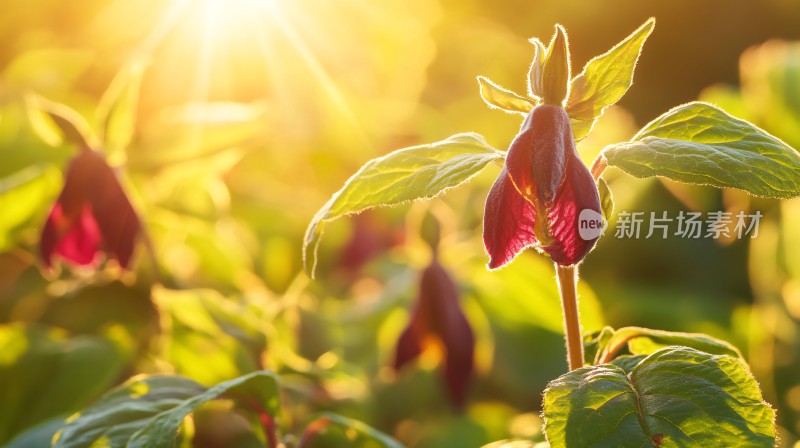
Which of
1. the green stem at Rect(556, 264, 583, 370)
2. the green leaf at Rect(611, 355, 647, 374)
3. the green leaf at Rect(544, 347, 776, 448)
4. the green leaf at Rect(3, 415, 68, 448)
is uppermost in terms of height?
the green stem at Rect(556, 264, 583, 370)

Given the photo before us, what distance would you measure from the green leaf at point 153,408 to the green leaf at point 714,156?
26 centimetres

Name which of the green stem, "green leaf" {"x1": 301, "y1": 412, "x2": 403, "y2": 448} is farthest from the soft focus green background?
the green stem

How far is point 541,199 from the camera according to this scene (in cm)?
41

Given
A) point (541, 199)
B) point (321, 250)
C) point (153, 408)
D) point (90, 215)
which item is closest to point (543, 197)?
point (541, 199)

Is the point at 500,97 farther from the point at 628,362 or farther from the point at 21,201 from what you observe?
the point at 21,201

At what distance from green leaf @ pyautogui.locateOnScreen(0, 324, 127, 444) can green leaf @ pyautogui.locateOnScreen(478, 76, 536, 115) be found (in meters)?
0.50

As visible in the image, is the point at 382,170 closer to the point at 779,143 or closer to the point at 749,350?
the point at 779,143

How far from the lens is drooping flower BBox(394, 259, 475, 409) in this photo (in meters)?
0.86

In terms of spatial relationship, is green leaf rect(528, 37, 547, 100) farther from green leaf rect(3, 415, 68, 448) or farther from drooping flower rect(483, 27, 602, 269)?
green leaf rect(3, 415, 68, 448)

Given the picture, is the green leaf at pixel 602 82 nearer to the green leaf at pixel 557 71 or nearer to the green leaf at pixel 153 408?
the green leaf at pixel 557 71

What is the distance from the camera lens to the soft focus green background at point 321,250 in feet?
2.77

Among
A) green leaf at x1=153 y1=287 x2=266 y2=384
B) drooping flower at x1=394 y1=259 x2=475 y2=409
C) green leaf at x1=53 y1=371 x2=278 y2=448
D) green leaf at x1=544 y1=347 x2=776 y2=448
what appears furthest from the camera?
drooping flower at x1=394 y1=259 x2=475 y2=409

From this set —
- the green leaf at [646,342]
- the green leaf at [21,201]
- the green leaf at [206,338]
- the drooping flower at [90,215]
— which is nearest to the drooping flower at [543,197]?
the green leaf at [646,342]

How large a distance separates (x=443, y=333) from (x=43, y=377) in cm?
38
